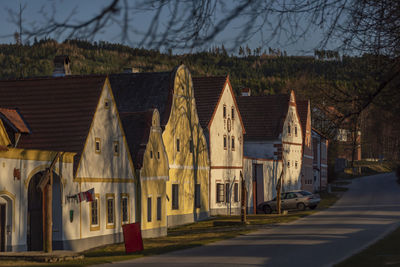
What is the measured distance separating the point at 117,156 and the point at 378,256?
53.7 ft

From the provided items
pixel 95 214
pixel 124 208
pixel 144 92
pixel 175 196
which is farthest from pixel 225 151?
pixel 95 214

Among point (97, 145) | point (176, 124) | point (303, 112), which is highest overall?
point (303, 112)

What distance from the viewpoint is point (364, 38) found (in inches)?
438

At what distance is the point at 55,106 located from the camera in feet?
115

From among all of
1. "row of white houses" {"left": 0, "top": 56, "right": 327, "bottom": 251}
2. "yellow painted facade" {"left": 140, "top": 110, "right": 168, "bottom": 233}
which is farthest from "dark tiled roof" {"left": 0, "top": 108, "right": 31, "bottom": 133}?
"yellow painted facade" {"left": 140, "top": 110, "right": 168, "bottom": 233}

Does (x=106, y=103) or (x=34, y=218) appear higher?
(x=106, y=103)

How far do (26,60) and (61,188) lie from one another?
74.3ft

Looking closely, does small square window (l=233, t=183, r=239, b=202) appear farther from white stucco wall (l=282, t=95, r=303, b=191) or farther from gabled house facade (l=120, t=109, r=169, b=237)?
gabled house facade (l=120, t=109, r=169, b=237)

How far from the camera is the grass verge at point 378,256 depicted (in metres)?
22.0

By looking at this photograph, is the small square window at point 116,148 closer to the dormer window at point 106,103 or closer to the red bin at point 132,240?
the dormer window at point 106,103

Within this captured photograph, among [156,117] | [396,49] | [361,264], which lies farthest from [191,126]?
[396,49]

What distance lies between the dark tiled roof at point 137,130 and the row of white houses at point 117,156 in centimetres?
6

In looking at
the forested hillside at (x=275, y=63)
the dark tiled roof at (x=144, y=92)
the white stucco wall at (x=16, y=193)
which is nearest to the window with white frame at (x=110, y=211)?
the white stucco wall at (x=16, y=193)

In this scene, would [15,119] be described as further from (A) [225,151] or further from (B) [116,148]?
(A) [225,151]
